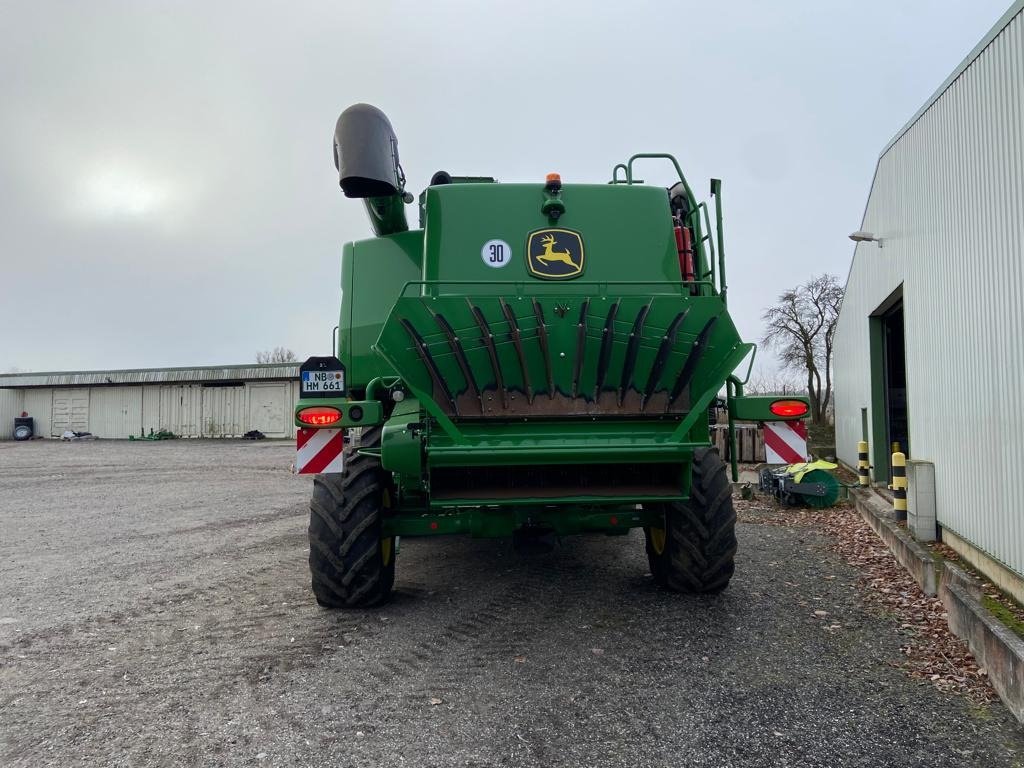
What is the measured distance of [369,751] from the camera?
3068mm

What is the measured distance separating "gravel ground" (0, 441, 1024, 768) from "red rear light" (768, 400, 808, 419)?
1428 millimetres

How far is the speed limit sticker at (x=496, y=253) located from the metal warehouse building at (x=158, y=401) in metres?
26.7

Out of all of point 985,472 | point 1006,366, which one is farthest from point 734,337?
point 985,472

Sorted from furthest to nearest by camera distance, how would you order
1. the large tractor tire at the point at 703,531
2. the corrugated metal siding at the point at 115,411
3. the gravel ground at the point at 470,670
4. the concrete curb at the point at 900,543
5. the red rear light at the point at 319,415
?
the corrugated metal siding at the point at 115,411, the concrete curb at the point at 900,543, the large tractor tire at the point at 703,531, the red rear light at the point at 319,415, the gravel ground at the point at 470,670

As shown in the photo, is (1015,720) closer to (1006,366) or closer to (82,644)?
(1006,366)

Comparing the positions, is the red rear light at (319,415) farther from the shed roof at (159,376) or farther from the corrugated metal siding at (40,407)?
the corrugated metal siding at (40,407)

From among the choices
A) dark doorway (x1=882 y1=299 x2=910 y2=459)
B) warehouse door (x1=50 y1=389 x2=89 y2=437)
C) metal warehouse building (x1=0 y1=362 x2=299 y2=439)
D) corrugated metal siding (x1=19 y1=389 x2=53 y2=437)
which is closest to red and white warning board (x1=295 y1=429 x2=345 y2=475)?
dark doorway (x1=882 y1=299 x2=910 y2=459)

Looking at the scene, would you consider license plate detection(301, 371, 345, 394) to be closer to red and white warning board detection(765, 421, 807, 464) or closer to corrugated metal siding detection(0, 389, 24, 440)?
red and white warning board detection(765, 421, 807, 464)

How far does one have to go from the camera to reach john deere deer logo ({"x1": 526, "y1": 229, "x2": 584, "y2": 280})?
521cm

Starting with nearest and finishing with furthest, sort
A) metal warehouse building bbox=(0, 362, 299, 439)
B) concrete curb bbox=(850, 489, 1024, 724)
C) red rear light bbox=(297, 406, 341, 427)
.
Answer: concrete curb bbox=(850, 489, 1024, 724)
red rear light bbox=(297, 406, 341, 427)
metal warehouse building bbox=(0, 362, 299, 439)

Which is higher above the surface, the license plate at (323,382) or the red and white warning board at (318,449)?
the license plate at (323,382)

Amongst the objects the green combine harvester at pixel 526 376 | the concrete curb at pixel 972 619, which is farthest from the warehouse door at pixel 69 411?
the concrete curb at pixel 972 619

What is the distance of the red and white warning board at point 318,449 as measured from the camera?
4.70 m

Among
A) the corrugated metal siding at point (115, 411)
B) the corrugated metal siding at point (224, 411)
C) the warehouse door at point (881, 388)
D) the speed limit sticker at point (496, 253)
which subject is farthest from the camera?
the corrugated metal siding at point (115, 411)
